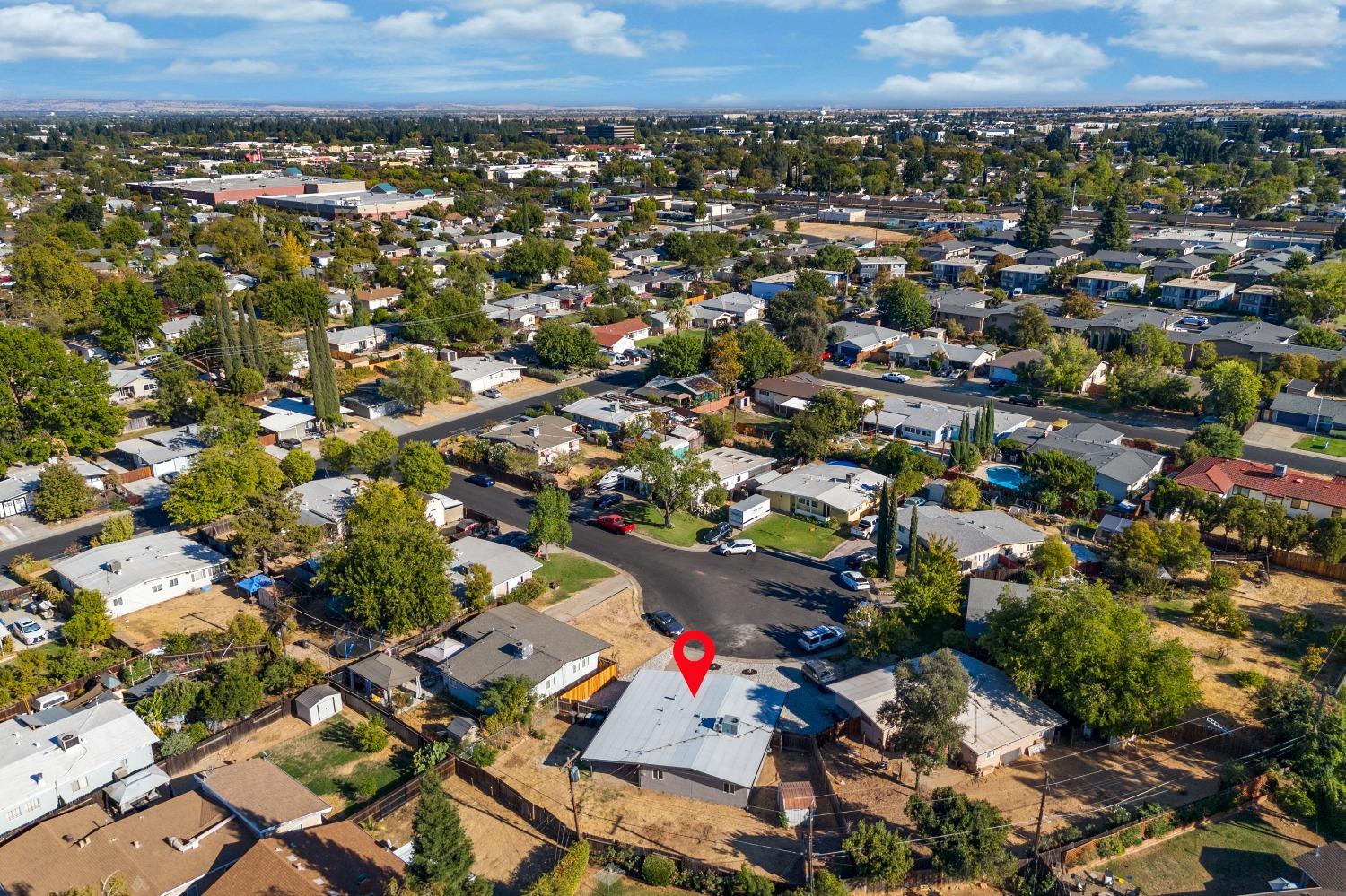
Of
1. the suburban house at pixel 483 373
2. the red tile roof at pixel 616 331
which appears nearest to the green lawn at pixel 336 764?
the suburban house at pixel 483 373

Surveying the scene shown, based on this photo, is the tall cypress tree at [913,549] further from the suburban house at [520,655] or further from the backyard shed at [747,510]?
the suburban house at [520,655]

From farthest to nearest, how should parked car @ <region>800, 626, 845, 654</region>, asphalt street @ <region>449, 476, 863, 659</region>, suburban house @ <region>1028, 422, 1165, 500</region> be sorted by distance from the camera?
suburban house @ <region>1028, 422, 1165, 500</region> → asphalt street @ <region>449, 476, 863, 659</region> → parked car @ <region>800, 626, 845, 654</region>

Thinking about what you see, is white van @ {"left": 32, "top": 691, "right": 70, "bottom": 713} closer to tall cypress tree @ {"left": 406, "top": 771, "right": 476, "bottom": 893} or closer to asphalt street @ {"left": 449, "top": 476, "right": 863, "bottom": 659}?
tall cypress tree @ {"left": 406, "top": 771, "right": 476, "bottom": 893}

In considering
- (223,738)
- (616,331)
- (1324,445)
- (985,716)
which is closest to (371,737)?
(223,738)

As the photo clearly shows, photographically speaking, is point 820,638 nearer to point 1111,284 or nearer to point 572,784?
point 572,784

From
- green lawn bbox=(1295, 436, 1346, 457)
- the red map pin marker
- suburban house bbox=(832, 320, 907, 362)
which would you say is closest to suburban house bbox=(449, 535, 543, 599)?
the red map pin marker

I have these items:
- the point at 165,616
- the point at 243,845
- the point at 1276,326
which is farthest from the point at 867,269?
the point at 243,845
